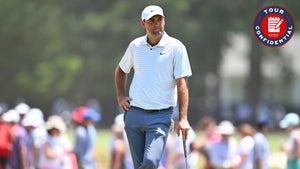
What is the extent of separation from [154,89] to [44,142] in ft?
20.2

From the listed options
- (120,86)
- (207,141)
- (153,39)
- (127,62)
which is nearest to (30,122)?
(207,141)

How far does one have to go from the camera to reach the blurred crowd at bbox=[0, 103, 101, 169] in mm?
14570

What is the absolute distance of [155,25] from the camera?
8.80m

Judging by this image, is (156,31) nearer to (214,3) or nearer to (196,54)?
(214,3)

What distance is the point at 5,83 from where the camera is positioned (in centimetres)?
4309

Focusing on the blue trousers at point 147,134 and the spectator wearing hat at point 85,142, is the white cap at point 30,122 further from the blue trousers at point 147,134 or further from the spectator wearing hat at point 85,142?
the blue trousers at point 147,134

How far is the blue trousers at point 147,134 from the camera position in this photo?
877cm

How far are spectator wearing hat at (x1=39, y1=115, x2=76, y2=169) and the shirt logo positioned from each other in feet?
18.3

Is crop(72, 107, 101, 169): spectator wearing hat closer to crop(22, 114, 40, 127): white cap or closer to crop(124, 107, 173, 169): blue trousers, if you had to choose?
crop(22, 114, 40, 127): white cap

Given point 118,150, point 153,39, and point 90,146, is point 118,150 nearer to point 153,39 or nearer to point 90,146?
point 90,146

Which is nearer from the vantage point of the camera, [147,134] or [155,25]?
[155,25]

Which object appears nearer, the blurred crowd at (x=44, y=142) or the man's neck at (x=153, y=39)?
the man's neck at (x=153, y=39)

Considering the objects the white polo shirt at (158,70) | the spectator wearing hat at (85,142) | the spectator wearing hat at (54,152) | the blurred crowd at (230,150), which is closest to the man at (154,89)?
the white polo shirt at (158,70)

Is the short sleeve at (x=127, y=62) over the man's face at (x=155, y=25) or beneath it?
beneath
